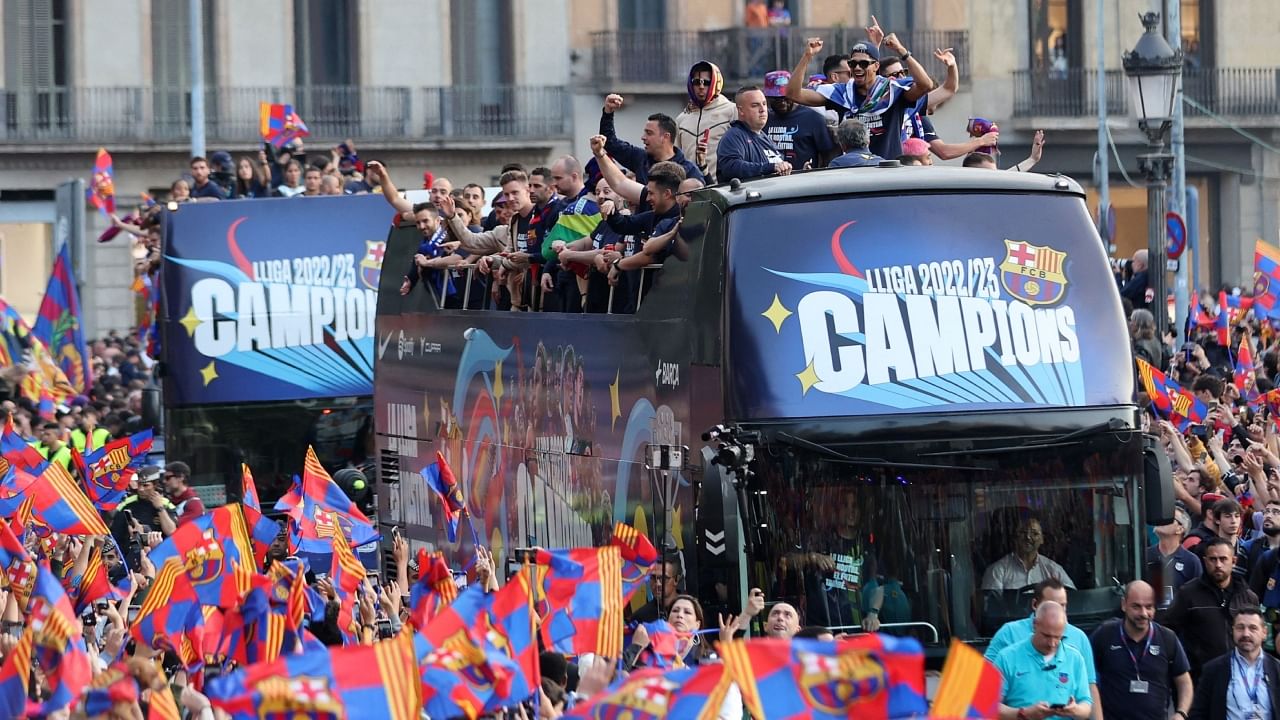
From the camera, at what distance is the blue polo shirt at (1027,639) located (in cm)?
1197

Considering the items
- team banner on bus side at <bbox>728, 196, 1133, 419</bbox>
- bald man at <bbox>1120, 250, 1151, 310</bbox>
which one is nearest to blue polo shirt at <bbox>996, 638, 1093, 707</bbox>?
team banner on bus side at <bbox>728, 196, 1133, 419</bbox>

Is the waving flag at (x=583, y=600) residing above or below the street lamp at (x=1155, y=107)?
below

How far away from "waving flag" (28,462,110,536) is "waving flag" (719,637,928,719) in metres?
7.76

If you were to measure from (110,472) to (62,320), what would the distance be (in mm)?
12536

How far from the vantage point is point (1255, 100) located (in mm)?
45219

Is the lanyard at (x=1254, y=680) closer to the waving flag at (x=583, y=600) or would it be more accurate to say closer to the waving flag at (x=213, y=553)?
the waving flag at (x=583, y=600)

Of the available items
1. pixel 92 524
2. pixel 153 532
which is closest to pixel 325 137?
pixel 153 532

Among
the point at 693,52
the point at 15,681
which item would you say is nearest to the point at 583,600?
the point at 15,681

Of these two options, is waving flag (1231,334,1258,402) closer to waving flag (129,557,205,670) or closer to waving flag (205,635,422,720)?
waving flag (129,557,205,670)

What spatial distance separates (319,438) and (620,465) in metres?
7.97

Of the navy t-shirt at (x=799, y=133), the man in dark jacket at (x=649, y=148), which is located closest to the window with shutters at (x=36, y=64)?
the man in dark jacket at (x=649, y=148)

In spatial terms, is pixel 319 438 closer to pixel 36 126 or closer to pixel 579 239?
pixel 579 239

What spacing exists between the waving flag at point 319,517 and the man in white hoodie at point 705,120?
2974 mm

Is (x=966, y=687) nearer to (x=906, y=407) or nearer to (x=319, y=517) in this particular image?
(x=906, y=407)
